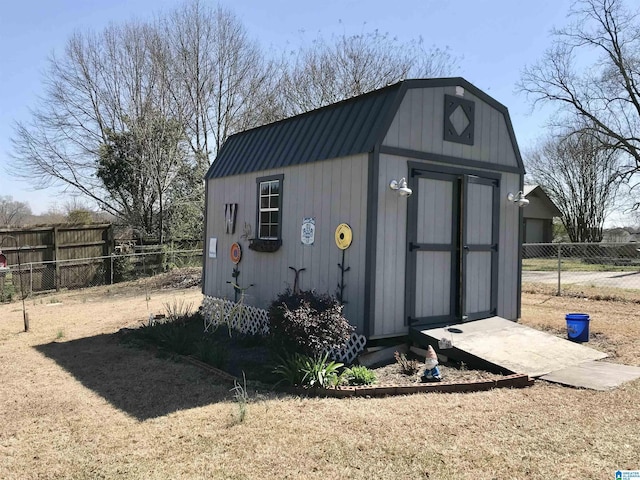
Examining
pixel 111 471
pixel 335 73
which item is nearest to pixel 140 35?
pixel 335 73

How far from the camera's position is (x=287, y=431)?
12.0ft

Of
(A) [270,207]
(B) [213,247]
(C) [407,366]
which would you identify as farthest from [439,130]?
(B) [213,247]

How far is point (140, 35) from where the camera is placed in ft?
57.4

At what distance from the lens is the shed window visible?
286 inches

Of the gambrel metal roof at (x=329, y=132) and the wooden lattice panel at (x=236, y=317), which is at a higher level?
the gambrel metal roof at (x=329, y=132)

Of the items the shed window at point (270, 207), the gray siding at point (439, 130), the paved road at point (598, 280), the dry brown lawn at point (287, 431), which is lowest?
the dry brown lawn at point (287, 431)

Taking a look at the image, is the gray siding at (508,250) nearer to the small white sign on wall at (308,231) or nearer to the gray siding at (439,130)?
the gray siding at (439,130)

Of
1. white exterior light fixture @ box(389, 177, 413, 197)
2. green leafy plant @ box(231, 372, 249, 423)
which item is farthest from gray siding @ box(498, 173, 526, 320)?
green leafy plant @ box(231, 372, 249, 423)

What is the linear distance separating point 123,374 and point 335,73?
55.3ft

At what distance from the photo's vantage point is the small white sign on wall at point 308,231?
6.52 meters

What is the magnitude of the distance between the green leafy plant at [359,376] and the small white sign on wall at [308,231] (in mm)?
2066

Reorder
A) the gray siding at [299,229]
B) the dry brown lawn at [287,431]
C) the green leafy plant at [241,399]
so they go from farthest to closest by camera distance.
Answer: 1. the gray siding at [299,229]
2. the green leafy plant at [241,399]
3. the dry brown lawn at [287,431]

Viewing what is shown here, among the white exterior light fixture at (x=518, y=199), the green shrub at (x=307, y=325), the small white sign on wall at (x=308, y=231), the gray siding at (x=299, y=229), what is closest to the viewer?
the green shrub at (x=307, y=325)

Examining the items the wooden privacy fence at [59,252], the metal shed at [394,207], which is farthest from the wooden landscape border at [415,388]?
the wooden privacy fence at [59,252]
